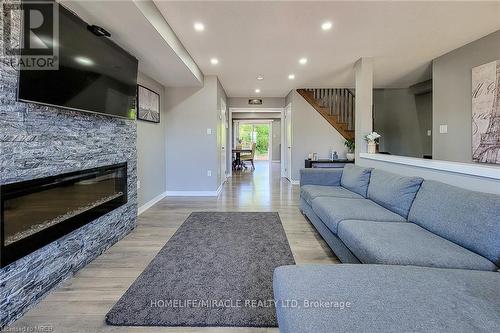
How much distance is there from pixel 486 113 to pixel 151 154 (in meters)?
5.06

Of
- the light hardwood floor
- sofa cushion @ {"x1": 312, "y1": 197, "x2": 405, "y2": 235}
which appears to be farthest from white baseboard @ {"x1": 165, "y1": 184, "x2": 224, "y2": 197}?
sofa cushion @ {"x1": 312, "y1": 197, "x2": 405, "y2": 235}

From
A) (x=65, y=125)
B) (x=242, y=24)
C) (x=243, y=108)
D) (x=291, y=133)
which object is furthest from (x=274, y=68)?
(x=65, y=125)

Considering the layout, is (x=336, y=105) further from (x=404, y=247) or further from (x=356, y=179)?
(x=404, y=247)

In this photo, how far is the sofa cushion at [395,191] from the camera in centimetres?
228

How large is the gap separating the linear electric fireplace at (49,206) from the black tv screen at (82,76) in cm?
58

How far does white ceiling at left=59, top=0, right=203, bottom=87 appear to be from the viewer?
6.94 feet

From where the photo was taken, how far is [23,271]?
1681 millimetres

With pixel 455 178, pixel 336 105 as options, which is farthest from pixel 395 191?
pixel 336 105

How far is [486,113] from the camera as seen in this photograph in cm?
351

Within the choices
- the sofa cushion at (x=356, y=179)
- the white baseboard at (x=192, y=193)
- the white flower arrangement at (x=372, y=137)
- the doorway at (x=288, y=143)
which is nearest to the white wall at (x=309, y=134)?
the doorway at (x=288, y=143)

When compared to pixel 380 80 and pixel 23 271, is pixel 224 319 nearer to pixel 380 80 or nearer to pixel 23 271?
pixel 23 271

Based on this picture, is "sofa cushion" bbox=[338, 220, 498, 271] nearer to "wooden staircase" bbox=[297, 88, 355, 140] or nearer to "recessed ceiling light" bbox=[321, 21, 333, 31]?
"recessed ceiling light" bbox=[321, 21, 333, 31]

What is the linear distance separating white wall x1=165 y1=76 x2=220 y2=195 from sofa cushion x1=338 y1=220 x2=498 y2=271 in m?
3.78

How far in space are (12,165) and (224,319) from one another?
5.31ft
